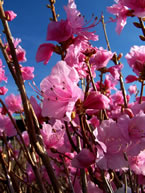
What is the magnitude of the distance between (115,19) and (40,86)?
655mm

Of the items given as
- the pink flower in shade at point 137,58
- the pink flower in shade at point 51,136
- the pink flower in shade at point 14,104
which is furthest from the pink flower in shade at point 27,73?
the pink flower in shade at point 14,104

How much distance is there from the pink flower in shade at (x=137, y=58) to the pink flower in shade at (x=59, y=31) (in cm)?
49

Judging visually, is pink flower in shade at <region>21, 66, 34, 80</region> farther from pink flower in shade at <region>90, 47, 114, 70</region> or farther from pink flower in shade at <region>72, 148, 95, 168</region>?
pink flower in shade at <region>72, 148, 95, 168</region>

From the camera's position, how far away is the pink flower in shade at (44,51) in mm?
818

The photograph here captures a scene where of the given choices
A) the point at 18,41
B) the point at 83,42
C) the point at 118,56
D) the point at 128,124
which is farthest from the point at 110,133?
the point at 18,41

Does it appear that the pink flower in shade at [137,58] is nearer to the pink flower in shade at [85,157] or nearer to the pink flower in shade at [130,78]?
the pink flower in shade at [130,78]

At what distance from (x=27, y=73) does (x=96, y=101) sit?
0.61m

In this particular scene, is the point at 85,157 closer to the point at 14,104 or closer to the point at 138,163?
the point at 138,163

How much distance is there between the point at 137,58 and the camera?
1202 millimetres

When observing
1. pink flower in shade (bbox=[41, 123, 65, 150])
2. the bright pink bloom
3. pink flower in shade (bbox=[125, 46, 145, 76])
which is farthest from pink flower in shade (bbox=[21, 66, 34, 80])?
pink flower in shade (bbox=[125, 46, 145, 76])

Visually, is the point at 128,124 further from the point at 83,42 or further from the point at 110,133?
the point at 83,42

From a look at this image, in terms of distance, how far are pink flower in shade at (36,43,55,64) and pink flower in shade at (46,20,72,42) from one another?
0.14ft

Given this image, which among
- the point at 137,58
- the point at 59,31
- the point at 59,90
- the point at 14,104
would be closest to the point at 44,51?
the point at 59,31

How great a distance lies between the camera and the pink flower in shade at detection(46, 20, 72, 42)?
0.75 metres
